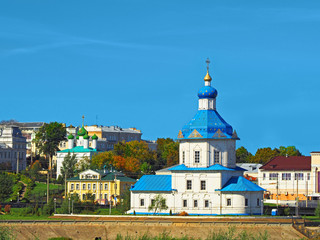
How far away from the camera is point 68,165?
125m

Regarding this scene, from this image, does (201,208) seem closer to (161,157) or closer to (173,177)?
(173,177)

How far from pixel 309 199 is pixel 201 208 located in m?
28.0

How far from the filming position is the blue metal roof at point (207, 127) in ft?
277

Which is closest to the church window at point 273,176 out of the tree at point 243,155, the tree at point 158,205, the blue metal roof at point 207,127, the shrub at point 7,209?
the tree at point 243,155

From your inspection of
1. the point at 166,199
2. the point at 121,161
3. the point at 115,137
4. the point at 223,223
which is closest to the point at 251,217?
the point at 223,223

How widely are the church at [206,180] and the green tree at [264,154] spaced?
5580 centimetres

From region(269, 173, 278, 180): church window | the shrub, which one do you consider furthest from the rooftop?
the shrub

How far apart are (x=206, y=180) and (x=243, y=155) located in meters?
66.9

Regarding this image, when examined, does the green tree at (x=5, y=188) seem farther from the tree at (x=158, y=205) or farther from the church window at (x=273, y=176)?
the church window at (x=273, y=176)

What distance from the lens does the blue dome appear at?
285 ft

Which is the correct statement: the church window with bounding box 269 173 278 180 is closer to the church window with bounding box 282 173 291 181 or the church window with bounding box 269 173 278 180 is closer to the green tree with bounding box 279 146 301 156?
the church window with bounding box 282 173 291 181

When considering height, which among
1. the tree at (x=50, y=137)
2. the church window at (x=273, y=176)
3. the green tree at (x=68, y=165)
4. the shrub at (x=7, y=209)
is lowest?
the shrub at (x=7, y=209)

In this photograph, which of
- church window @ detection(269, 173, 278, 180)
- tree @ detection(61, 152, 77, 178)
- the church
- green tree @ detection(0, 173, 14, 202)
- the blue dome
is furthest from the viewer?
tree @ detection(61, 152, 77, 178)

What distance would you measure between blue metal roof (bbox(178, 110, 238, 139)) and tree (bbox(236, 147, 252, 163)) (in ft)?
192
